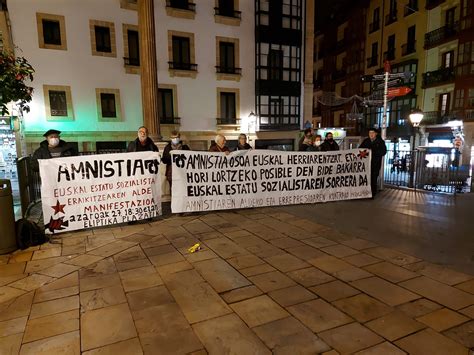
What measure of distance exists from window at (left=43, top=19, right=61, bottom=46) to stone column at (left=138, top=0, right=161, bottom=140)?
1278cm

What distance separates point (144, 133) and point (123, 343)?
4668 millimetres

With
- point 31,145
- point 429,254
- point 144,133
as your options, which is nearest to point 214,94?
point 31,145

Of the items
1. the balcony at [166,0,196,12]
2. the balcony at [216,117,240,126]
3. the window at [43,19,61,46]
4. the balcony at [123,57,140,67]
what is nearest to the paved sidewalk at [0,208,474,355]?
the balcony at [123,57,140,67]

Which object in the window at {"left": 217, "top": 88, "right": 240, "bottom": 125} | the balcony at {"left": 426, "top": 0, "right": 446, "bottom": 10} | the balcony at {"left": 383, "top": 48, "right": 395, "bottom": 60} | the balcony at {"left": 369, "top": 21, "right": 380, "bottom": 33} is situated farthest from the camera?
the balcony at {"left": 369, "top": 21, "right": 380, "bottom": 33}

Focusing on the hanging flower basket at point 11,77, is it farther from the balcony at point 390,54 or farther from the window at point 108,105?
the balcony at point 390,54

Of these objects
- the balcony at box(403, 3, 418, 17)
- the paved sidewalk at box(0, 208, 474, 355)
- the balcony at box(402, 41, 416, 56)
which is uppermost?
the balcony at box(403, 3, 418, 17)

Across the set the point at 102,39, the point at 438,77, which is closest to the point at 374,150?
the point at 102,39

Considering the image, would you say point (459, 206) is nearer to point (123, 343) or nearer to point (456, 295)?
point (456, 295)

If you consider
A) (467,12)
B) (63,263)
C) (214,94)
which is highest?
(467,12)

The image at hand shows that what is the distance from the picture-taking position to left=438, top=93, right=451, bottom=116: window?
2526 cm

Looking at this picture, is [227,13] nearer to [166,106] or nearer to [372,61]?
[166,106]

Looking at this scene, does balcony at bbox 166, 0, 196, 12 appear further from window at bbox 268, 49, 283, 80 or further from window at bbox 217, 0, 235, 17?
window at bbox 268, 49, 283, 80

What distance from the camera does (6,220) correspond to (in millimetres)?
4766

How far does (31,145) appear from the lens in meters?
17.2
